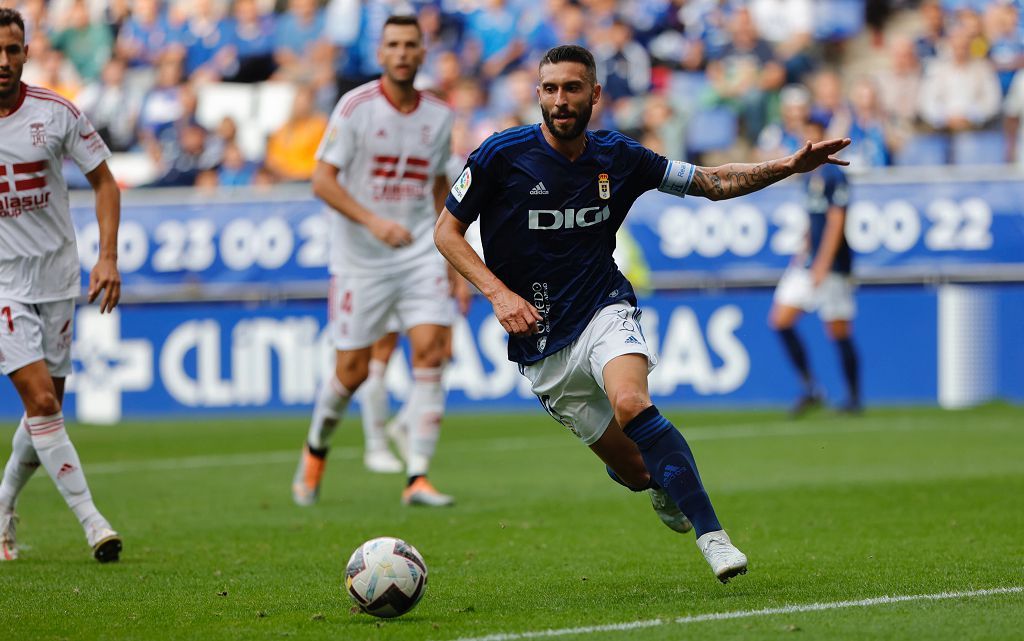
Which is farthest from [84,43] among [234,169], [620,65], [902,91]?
[902,91]

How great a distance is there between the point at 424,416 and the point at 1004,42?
12.2 metres

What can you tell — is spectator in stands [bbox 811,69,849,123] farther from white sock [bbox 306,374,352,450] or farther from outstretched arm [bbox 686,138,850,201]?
outstretched arm [bbox 686,138,850,201]

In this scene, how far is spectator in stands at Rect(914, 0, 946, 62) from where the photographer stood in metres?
20.1

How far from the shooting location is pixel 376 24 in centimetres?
2194

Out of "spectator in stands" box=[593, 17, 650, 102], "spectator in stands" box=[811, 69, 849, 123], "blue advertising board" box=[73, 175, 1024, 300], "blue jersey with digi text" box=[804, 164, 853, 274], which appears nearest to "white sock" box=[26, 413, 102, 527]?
"blue jersey with digi text" box=[804, 164, 853, 274]

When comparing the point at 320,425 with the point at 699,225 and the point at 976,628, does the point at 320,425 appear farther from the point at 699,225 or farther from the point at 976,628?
the point at 699,225

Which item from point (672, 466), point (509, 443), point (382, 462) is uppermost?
point (672, 466)

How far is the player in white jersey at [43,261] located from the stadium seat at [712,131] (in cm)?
1301

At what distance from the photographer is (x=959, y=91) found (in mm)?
19406

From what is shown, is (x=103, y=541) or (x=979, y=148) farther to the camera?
(x=979, y=148)

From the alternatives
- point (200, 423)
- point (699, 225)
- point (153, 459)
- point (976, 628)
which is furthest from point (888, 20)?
point (976, 628)

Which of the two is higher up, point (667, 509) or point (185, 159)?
point (185, 159)

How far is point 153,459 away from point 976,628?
367 inches

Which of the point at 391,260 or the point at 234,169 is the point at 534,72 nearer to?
the point at 234,169
